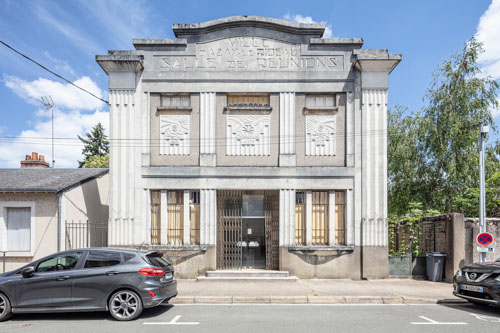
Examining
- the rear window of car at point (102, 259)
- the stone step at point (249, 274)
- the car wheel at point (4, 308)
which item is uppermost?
the rear window of car at point (102, 259)

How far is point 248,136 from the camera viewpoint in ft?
38.5

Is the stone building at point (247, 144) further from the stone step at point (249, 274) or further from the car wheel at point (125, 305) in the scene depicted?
the car wheel at point (125, 305)

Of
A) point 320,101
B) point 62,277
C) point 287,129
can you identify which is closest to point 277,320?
point 62,277

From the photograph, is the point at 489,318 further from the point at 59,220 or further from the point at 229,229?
the point at 59,220

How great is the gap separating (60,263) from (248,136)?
6.93 meters

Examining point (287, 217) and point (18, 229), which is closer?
point (287, 217)

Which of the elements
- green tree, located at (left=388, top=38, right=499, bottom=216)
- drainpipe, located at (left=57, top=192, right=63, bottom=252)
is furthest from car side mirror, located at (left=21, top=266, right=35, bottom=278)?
green tree, located at (left=388, top=38, right=499, bottom=216)

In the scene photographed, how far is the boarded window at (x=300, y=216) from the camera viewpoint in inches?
460

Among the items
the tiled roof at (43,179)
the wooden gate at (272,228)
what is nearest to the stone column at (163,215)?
the tiled roof at (43,179)

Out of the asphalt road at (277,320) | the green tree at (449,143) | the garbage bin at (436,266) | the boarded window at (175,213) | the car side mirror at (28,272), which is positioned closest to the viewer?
the asphalt road at (277,320)

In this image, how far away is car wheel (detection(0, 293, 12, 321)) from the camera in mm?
6757

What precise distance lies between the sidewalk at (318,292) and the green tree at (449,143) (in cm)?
700

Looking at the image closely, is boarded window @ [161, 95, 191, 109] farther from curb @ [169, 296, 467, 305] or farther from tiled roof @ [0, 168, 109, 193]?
curb @ [169, 296, 467, 305]

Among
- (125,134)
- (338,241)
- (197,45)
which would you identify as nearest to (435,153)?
(338,241)
